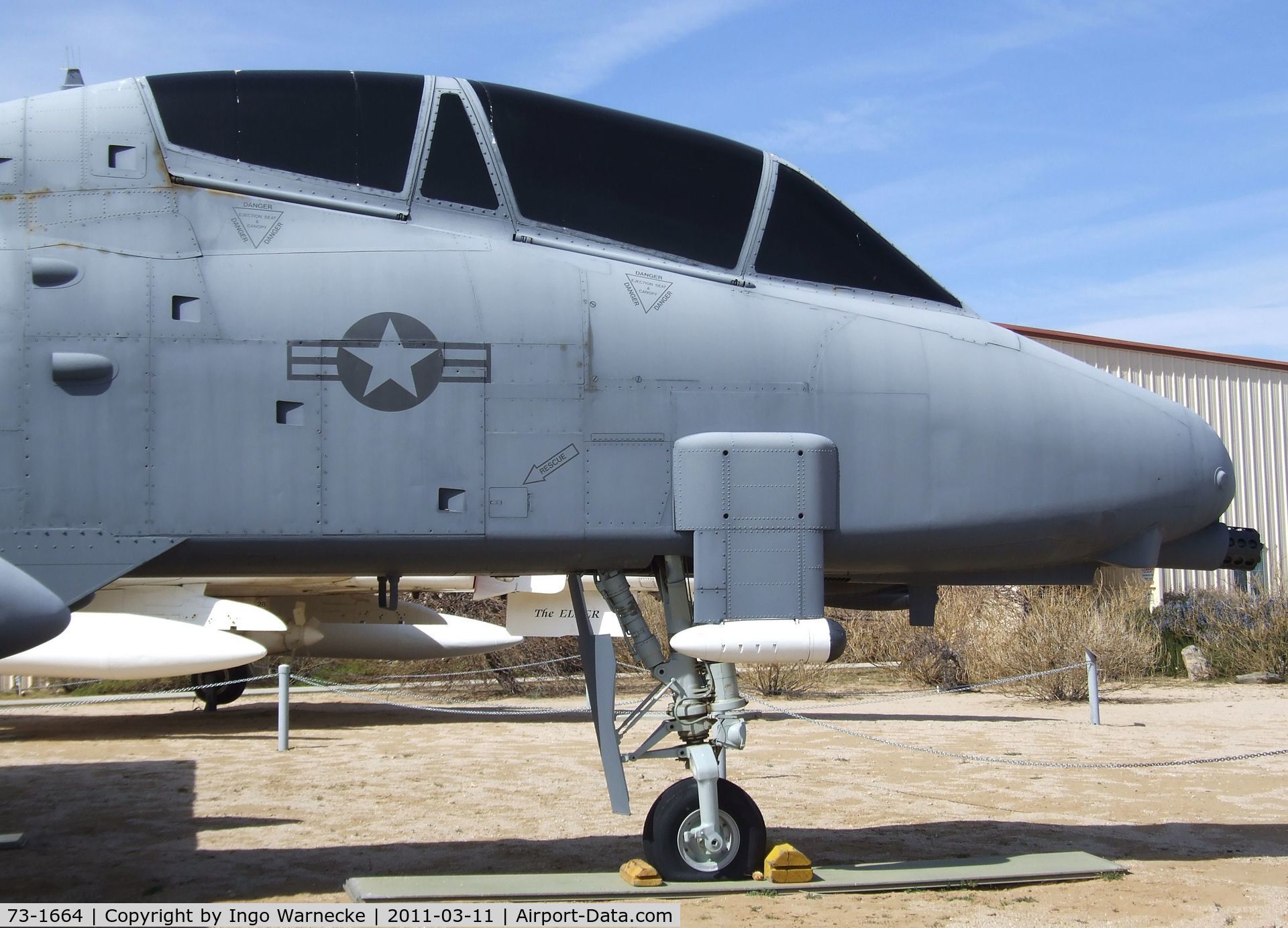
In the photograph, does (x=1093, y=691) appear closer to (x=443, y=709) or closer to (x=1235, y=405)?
(x=443, y=709)

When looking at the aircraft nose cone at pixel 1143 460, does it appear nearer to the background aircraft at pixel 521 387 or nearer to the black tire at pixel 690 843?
the background aircraft at pixel 521 387

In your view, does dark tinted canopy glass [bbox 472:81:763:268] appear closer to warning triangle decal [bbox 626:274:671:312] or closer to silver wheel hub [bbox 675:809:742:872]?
warning triangle decal [bbox 626:274:671:312]

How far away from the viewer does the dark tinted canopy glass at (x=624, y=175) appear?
20.7 ft

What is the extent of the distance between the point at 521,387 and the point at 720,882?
2.76 meters

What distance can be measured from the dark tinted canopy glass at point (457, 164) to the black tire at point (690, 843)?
3.27 m

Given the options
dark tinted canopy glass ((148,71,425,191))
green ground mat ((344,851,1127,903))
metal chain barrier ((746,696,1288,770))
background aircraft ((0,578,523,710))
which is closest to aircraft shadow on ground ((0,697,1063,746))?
background aircraft ((0,578,523,710))

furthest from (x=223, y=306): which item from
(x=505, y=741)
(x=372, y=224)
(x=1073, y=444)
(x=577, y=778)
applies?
(x=505, y=741)

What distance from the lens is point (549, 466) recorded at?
236 inches

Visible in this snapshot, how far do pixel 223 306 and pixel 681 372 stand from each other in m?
2.31

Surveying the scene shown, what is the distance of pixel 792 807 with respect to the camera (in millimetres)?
9781

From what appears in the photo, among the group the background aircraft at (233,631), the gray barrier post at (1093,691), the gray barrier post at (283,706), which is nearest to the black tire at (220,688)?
the background aircraft at (233,631)

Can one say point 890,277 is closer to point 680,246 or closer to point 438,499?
point 680,246

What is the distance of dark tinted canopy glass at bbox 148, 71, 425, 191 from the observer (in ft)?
19.6

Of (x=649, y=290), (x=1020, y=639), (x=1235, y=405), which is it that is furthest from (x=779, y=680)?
(x=649, y=290)
